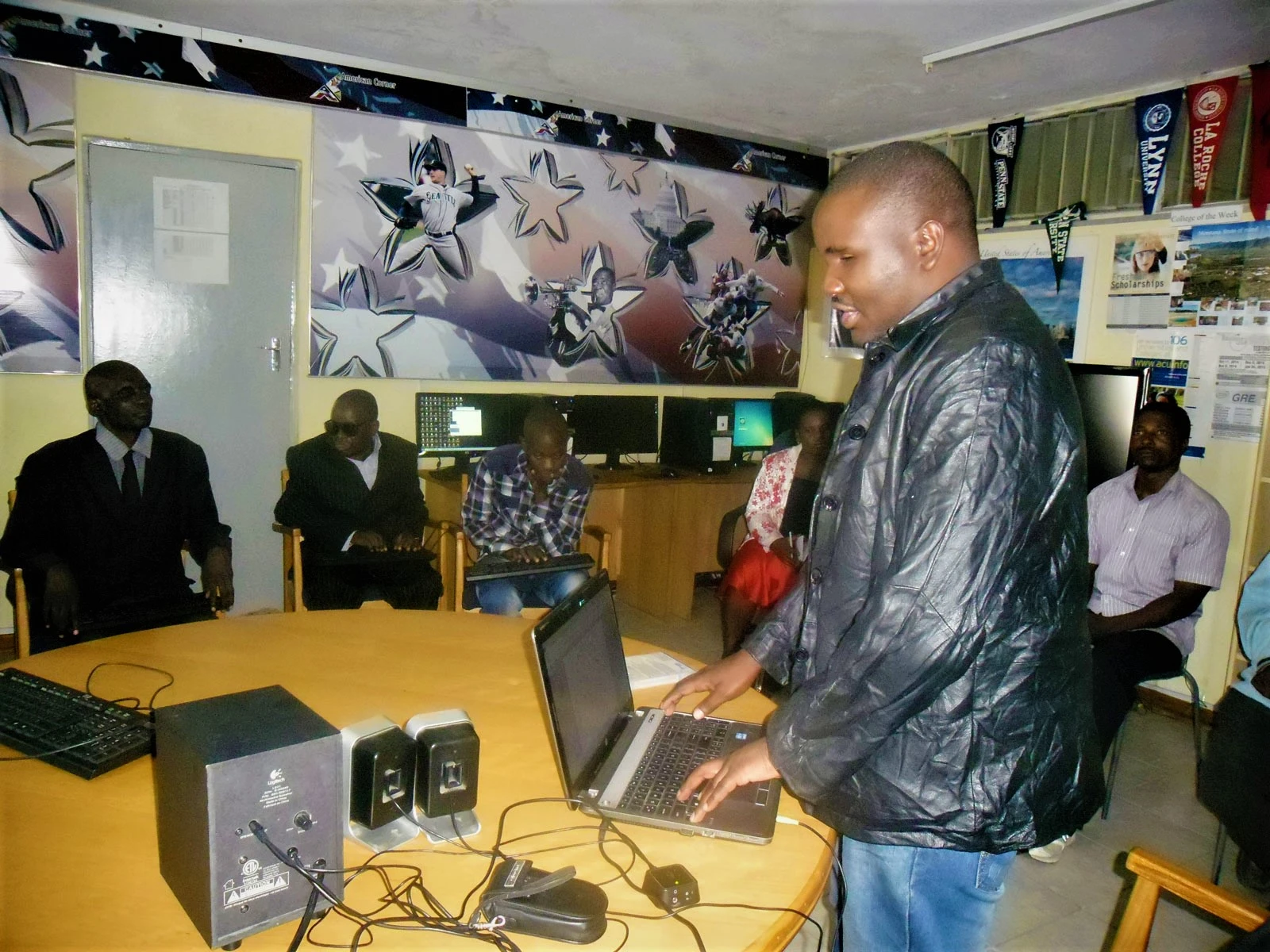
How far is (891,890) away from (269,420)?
3.93 metres

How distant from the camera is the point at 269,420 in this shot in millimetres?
→ 4316

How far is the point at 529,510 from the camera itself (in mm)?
3547

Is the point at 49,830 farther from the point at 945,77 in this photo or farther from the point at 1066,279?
the point at 1066,279

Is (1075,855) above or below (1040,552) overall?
below

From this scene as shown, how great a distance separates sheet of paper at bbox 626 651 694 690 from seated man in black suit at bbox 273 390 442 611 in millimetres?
1755

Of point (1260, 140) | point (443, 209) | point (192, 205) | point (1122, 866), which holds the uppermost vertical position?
point (1260, 140)

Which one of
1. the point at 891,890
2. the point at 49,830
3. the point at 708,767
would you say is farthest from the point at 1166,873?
the point at 49,830

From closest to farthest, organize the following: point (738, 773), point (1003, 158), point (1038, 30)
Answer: point (738, 773), point (1038, 30), point (1003, 158)

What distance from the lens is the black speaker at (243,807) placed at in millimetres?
949

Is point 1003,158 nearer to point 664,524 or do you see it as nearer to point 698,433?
point 698,433

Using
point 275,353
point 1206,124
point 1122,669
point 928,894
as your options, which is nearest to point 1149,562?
point 1122,669

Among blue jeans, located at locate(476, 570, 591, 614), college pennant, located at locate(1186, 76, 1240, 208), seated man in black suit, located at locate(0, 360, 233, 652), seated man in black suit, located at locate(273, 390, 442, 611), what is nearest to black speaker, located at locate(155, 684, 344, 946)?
seated man in black suit, located at locate(0, 360, 233, 652)

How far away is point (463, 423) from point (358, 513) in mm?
1080

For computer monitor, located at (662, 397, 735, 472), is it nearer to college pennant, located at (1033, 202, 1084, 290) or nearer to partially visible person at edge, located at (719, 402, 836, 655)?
partially visible person at edge, located at (719, 402, 836, 655)
